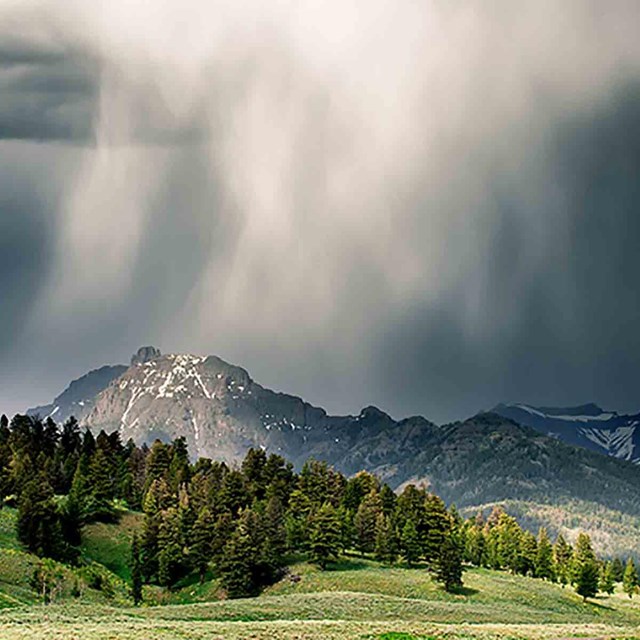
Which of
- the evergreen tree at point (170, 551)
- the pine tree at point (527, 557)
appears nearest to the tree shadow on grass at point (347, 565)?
the evergreen tree at point (170, 551)

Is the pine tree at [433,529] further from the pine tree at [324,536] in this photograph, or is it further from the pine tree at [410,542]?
the pine tree at [324,536]

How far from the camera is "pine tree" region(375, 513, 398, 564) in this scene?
Result: 137m

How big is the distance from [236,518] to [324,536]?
799 inches

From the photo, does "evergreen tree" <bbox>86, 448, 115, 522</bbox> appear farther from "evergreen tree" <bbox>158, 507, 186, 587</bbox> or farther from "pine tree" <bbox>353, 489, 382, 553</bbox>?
"pine tree" <bbox>353, 489, 382, 553</bbox>

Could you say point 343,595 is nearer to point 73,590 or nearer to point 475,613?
point 475,613

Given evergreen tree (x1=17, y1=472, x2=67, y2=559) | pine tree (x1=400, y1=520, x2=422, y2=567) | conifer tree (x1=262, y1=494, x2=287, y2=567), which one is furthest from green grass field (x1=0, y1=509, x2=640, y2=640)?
pine tree (x1=400, y1=520, x2=422, y2=567)

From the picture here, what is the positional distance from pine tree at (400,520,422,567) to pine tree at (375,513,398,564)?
1587 mm

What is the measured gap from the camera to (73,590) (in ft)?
306

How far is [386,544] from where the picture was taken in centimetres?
13662

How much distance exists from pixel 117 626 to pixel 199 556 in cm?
7384

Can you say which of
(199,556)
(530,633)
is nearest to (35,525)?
(199,556)

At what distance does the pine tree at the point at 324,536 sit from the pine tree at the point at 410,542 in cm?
1529

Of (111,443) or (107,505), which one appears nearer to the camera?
(107,505)

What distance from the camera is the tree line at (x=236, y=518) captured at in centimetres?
11769
